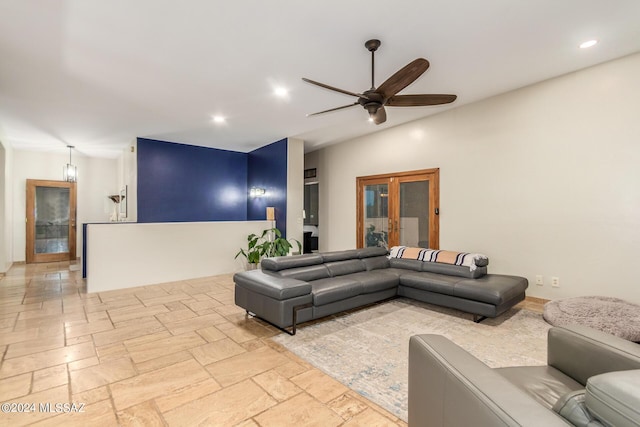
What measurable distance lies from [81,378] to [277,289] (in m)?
1.68

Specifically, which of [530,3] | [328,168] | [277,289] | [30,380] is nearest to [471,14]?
[530,3]

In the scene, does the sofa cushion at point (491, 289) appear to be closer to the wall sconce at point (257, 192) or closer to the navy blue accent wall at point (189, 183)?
the wall sconce at point (257, 192)

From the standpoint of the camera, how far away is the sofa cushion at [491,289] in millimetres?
3305

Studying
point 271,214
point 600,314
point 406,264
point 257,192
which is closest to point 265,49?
point 406,264

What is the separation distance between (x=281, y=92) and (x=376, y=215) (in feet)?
10.9

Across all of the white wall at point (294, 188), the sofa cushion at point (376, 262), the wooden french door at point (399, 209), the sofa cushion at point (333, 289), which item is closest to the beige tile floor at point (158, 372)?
the sofa cushion at point (333, 289)

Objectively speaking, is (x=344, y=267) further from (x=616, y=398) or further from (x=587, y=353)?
(x=616, y=398)

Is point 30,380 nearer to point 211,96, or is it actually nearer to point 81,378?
point 81,378

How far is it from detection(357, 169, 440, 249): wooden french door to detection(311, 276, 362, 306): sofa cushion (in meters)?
2.30

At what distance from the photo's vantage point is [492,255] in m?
4.55

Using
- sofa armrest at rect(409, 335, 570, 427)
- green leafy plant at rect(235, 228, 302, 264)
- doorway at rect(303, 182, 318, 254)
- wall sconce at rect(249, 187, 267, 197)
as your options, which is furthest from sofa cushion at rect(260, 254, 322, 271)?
doorway at rect(303, 182, 318, 254)

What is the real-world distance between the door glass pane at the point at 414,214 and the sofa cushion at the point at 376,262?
1.08 metres

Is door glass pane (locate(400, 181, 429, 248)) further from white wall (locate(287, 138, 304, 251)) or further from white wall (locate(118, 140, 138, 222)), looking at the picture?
white wall (locate(118, 140, 138, 222))

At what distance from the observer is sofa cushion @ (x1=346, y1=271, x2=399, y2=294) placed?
3805 mm
